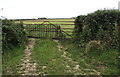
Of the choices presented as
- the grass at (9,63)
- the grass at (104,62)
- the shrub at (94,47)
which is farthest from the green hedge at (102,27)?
the grass at (9,63)

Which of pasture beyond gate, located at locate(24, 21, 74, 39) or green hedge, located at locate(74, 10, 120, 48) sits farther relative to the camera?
pasture beyond gate, located at locate(24, 21, 74, 39)

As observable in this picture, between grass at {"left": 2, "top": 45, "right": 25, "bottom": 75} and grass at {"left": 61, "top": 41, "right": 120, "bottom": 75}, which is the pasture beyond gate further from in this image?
grass at {"left": 2, "top": 45, "right": 25, "bottom": 75}

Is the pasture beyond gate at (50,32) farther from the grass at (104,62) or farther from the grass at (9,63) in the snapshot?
the grass at (9,63)

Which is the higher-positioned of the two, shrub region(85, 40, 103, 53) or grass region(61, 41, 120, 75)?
shrub region(85, 40, 103, 53)

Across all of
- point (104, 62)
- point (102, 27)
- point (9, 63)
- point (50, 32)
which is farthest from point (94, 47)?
point (50, 32)

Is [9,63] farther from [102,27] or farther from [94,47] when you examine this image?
[102,27]

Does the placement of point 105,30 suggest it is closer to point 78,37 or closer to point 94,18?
point 94,18

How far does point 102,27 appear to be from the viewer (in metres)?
6.45

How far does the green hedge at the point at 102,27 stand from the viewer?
5965 mm

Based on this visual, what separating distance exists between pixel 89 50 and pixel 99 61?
1.04 m

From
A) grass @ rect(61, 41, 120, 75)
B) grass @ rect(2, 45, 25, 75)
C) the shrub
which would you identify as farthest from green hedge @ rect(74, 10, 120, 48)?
grass @ rect(2, 45, 25, 75)

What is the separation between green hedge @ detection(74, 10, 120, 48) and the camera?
5965mm

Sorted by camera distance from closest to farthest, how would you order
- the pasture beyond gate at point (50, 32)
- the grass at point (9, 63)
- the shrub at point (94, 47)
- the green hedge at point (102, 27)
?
the grass at point (9, 63) < the shrub at point (94, 47) < the green hedge at point (102, 27) < the pasture beyond gate at point (50, 32)

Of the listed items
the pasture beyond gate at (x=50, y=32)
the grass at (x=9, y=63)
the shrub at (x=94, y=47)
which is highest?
the pasture beyond gate at (x=50, y=32)
